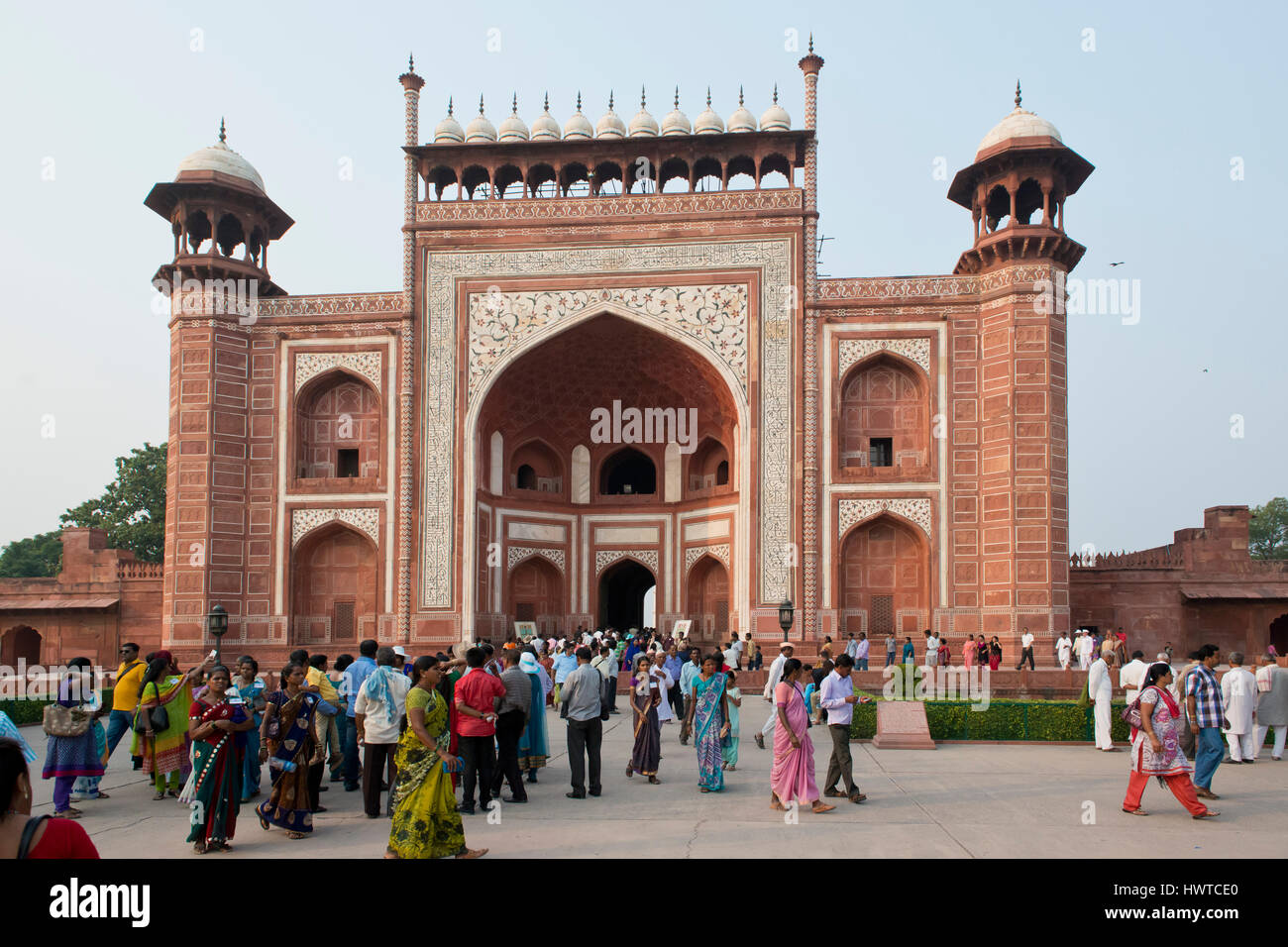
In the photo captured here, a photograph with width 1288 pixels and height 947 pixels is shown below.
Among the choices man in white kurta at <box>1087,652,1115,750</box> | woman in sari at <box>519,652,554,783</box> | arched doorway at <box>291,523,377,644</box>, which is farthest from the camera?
arched doorway at <box>291,523,377,644</box>

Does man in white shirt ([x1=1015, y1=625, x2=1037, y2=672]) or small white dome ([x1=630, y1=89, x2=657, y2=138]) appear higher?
small white dome ([x1=630, y1=89, x2=657, y2=138])

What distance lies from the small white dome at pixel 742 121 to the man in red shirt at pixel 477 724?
1877 centimetres

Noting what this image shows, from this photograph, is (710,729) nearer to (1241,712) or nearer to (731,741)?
(731,741)

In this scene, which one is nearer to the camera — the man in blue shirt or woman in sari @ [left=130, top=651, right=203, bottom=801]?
woman in sari @ [left=130, top=651, right=203, bottom=801]

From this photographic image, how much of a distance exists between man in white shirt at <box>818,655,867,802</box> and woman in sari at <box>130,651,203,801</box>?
5112 millimetres

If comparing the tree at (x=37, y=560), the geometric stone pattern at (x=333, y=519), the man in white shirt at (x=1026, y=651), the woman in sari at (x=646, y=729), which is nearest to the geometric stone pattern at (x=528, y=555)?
the geometric stone pattern at (x=333, y=519)

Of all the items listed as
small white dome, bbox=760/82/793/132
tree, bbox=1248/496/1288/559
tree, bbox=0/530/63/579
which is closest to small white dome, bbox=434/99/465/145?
small white dome, bbox=760/82/793/132

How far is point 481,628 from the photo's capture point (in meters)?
23.8

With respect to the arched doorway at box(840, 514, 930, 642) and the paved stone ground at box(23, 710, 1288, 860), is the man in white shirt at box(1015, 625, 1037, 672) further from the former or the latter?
the paved stone ground at box(23, 710, 1288, 860)

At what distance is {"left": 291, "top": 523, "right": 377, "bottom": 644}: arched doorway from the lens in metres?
23.7

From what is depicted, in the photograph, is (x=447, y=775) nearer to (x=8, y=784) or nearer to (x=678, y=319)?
(x=8, y=784)

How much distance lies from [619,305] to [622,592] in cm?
1062

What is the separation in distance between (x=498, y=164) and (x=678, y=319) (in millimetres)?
5690

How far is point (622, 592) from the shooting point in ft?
103
